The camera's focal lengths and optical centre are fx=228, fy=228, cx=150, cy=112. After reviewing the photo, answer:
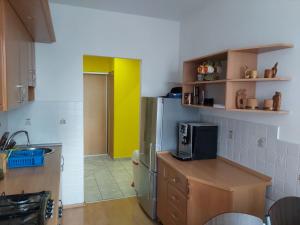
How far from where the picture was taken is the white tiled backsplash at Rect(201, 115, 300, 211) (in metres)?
1.82

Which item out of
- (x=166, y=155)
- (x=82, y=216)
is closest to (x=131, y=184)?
(x=82, y=216)

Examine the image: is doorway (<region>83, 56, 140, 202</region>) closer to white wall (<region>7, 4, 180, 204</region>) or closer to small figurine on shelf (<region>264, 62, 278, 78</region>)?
white wall (<region>7, 4, 180, 204</region>)

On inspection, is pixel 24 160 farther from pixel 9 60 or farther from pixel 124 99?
pixel 124 99

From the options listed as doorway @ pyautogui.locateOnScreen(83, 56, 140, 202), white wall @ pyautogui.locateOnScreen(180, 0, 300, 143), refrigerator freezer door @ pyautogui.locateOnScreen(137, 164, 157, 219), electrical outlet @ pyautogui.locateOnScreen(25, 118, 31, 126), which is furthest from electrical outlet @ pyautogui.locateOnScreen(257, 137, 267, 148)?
doorway @ pyautogui.locateOnScreen(83, 56, 140, 202)

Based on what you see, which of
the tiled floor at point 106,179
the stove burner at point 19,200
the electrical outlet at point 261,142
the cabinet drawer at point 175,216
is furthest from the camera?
the tiled floor at point 106,179

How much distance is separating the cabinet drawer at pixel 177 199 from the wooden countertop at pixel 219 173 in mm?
236

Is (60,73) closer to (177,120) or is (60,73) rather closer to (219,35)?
(177,120)

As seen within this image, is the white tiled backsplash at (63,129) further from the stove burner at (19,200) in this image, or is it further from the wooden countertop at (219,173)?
the stove burner at (19,200)

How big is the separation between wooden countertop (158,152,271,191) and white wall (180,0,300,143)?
463 mm

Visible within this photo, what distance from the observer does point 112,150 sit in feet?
17.5

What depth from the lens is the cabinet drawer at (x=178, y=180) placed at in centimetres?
212

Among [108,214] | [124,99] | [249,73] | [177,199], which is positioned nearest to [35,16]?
[249,73]

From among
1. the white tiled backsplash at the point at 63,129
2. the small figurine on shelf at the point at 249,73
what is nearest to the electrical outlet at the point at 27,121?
the white tiled backsplash at the point at 63,129

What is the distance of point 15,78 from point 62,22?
1.68 metres
